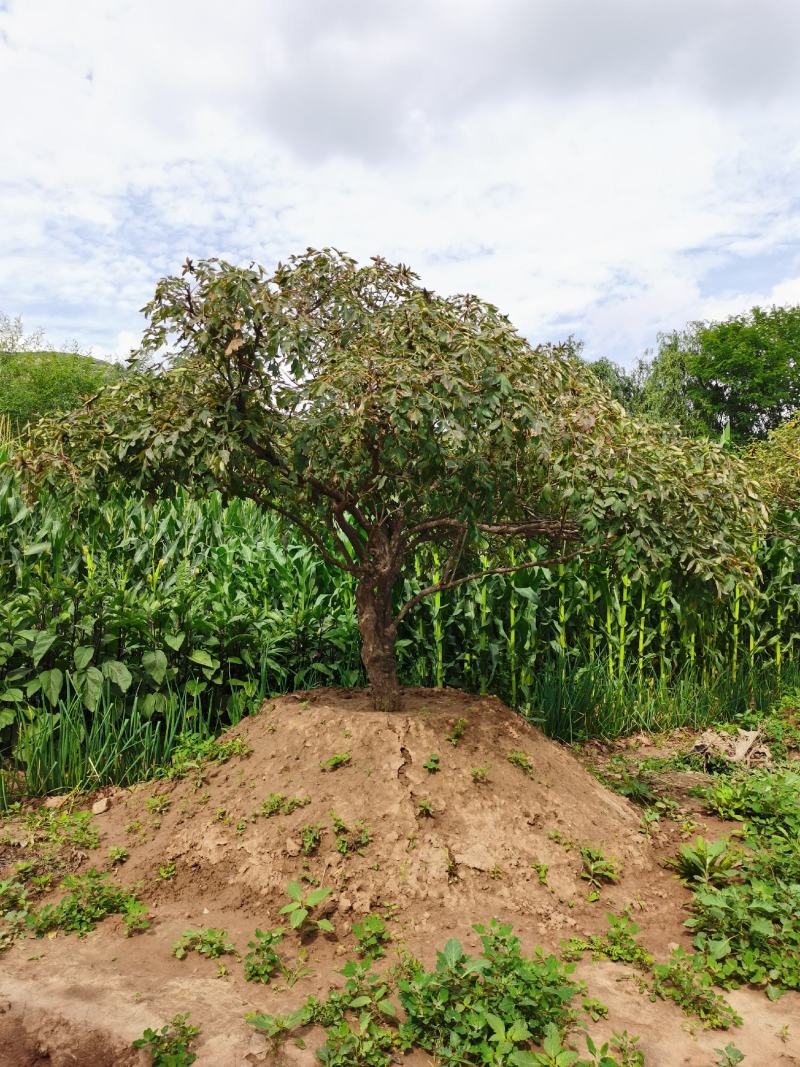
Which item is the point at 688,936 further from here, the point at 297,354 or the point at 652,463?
the point at 297,354

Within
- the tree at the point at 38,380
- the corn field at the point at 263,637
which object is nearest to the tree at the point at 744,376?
the tree at the point at 38,380

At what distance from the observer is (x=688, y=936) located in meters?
3.18

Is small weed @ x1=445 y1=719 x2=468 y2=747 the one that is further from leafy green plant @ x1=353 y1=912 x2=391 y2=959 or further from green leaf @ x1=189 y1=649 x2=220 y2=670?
green leaf @ x1=189 y1=649 x2=220 y2=670

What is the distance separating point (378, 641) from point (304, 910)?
4.76 feet

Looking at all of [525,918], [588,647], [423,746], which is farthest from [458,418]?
[588,647]

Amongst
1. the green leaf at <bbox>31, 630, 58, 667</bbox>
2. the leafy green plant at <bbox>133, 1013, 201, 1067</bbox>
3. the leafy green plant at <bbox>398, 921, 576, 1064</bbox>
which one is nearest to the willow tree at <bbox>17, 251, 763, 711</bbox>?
the green leaf at <bbox>31, 630, 58, 667</bbox>

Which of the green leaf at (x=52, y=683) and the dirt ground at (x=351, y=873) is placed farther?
the green leaf at (x=52, y=683)

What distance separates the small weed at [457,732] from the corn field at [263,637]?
1.13 m

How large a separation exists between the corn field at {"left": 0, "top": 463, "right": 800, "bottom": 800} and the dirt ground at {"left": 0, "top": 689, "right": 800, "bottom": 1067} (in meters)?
0.65

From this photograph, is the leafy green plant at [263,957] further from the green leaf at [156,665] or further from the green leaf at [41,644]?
the green leaf at [41,644]

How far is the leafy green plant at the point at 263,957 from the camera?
2.83 metres

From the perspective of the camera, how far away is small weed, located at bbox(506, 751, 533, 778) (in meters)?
3.98

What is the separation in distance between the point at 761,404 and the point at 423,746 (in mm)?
38620

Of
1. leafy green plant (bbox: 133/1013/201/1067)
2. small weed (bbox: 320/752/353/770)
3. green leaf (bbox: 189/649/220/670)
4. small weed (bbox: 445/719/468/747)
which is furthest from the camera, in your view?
green leaf (bbox: 189/649/220/670)
